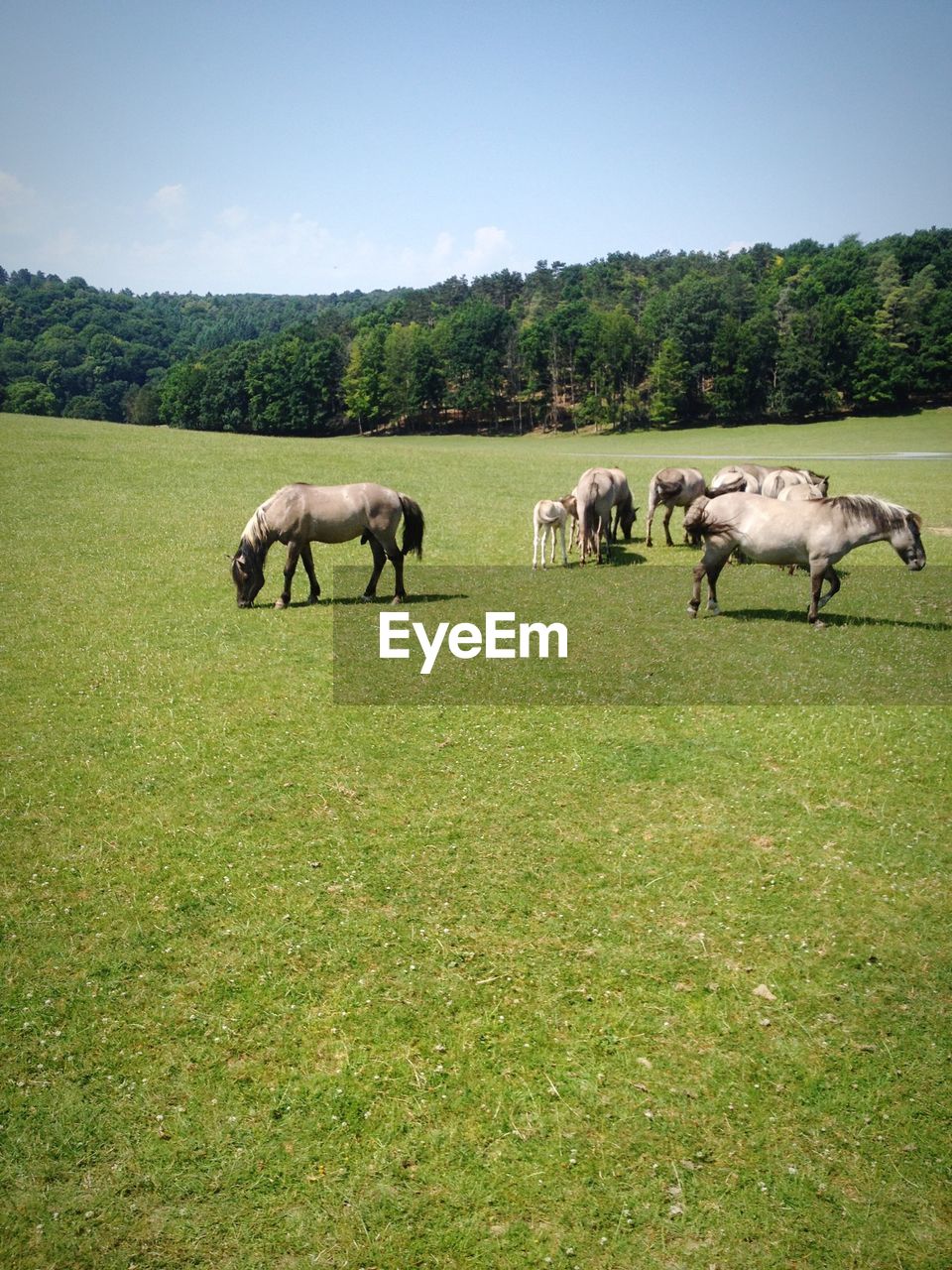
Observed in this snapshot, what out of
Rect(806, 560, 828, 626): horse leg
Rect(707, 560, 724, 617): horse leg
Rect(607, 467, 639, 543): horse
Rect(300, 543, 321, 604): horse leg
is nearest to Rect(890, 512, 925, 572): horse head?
Rect(806, 560, 828, 626): horse leg

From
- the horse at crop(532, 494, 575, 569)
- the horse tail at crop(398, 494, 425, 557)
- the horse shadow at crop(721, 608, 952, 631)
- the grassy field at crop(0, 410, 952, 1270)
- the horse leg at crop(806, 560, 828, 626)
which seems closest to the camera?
the grassy field at crop(0, 410, 952, 1270)

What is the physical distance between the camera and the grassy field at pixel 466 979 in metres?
5.32

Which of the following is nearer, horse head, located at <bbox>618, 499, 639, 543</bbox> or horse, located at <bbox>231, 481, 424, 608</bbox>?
horse, located at <bbox>231, 481, 424, 608</bbox>

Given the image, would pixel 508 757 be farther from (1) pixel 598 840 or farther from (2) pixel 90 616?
(2) pixel 90 616

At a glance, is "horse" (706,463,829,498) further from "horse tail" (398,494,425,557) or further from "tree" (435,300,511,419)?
"tree" (435,300,511,419)

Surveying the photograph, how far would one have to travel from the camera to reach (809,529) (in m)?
16.8

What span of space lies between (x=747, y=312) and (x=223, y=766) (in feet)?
376

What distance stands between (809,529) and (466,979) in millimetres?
13004

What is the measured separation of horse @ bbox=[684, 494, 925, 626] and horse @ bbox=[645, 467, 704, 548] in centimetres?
918

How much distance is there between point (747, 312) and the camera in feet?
355

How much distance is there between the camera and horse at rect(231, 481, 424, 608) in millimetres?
18906

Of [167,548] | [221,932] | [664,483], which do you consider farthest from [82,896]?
[664,483]

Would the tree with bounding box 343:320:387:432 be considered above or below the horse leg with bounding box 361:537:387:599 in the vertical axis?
above

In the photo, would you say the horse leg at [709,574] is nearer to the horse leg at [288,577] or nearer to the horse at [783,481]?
the horse at [783,481]
